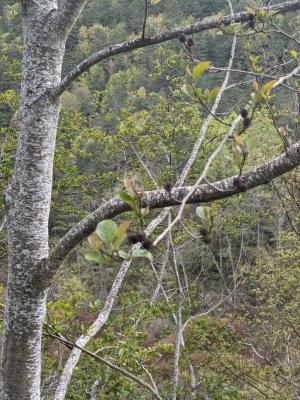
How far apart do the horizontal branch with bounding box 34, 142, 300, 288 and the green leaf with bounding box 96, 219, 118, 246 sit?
1.00ft

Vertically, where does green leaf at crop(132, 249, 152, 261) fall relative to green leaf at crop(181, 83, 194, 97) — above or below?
below

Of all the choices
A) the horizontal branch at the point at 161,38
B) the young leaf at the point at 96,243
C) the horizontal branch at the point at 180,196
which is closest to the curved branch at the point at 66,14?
the horizontal branch at the point at 161,38

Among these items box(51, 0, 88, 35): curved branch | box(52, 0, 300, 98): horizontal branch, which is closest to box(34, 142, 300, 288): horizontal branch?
box(52, 0, 300, 98): horizontal branch

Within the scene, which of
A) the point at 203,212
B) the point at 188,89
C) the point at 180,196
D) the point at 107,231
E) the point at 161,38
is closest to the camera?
the point at 107,231

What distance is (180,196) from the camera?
5.28 feet

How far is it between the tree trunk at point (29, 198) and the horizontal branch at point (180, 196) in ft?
0.34

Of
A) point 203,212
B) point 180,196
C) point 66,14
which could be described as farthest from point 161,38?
point 203,212

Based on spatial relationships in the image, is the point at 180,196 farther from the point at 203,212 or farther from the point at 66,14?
the point at 66,14

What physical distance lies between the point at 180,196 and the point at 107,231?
0.84m

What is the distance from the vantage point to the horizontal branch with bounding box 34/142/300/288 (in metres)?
1.32

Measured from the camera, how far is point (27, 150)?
6.50ft

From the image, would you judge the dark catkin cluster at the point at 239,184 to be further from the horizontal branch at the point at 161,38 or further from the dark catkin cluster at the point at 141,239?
the horizontal branch at the point at 161,38

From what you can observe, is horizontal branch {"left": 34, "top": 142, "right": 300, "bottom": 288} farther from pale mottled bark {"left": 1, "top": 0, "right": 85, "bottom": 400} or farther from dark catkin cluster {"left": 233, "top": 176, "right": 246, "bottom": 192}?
pale mottled bark {"left": 1, "top": 0, "right": 85, "bottom": 400}

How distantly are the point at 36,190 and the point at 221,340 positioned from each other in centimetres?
595
